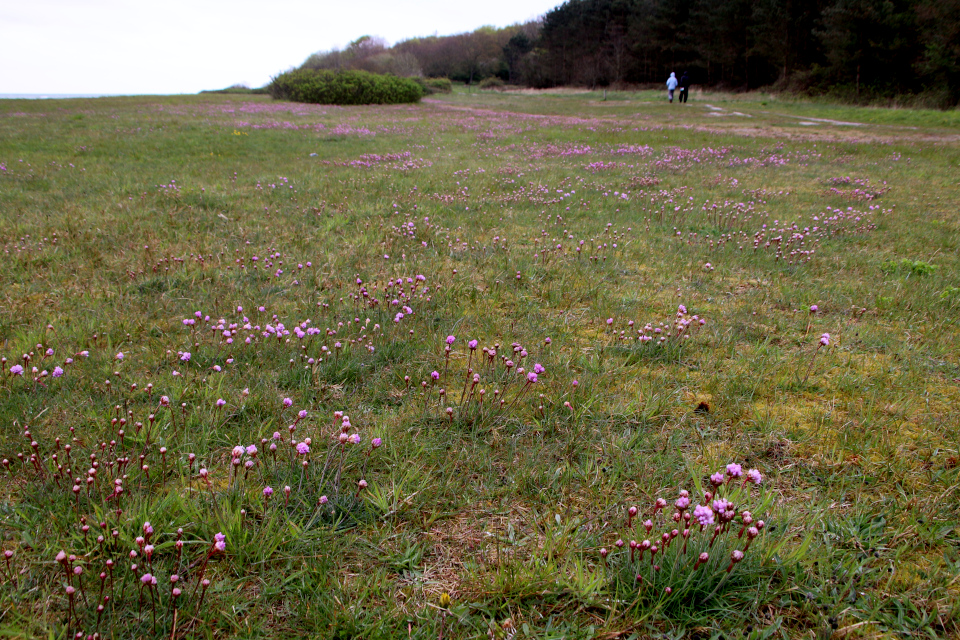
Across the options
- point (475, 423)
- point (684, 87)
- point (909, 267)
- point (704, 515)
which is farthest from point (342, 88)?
point (704, 515)

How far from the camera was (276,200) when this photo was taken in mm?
8742

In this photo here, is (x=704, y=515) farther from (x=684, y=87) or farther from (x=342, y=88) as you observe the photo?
(x=684, y=87)

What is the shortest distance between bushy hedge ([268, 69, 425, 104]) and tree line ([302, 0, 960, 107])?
2515 centimetres

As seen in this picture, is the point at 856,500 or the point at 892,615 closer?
the point at 892,615

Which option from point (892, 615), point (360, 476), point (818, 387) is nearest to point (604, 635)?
point (892, 615)

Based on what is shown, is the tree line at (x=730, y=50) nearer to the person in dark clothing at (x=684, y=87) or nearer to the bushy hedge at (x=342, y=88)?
the person in dark clothing at (x=684, y=87)

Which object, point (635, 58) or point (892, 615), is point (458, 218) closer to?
point (892, 615)

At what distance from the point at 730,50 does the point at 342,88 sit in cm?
3697

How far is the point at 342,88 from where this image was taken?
3522cm

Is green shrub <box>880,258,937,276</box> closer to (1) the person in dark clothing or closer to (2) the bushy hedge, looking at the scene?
(2) the bushy hedge

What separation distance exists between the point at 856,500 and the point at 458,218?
6.32 m

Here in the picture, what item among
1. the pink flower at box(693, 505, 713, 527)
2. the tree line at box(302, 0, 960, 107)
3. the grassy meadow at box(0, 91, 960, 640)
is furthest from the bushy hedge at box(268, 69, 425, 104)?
the pink flower at box(693, 505, 713, 527)

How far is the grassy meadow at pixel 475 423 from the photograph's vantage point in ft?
6.73

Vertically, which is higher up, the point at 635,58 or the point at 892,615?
the point at 635,58
